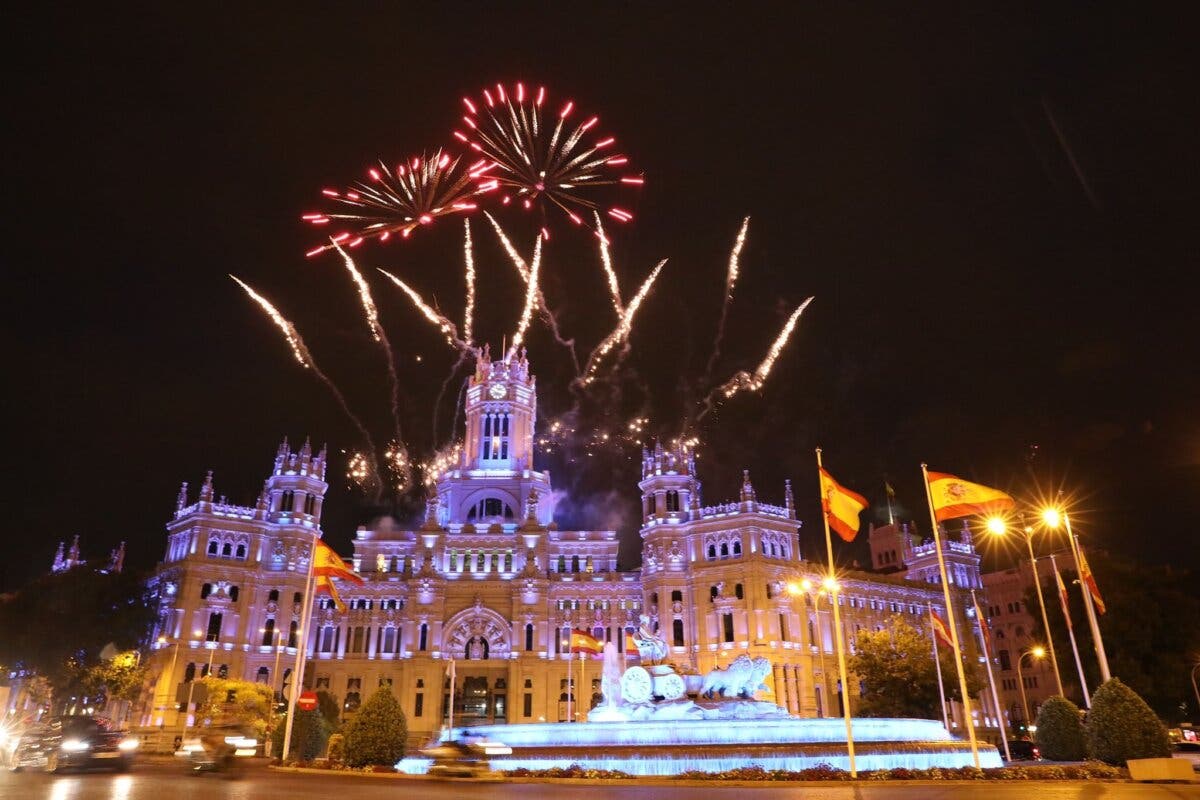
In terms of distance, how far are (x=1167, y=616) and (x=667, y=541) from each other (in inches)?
1721

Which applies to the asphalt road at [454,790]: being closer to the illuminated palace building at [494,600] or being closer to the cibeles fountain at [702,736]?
the cibeles fountain at [702,736]

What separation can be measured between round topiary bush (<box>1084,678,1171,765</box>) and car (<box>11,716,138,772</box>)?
34.6 metres

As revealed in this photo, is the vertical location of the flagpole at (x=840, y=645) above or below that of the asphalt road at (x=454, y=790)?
above

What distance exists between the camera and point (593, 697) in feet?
268

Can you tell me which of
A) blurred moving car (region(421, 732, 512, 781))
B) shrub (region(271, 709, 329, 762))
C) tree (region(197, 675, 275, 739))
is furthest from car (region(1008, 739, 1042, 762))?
tree (region(197, 675, 275, 739))

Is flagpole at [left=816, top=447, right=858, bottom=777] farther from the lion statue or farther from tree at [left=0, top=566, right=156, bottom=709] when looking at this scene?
tree at [left=0, top=566, right=156, bottom=709]

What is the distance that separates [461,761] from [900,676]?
152 feet

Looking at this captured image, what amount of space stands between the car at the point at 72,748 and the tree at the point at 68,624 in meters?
49.3

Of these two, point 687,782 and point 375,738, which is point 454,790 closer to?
point 687,782

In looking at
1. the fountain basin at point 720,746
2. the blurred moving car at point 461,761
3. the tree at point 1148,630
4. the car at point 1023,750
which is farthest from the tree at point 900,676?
the blurred moving car at point 461,761

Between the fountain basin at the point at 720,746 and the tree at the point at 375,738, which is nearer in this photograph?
the fountain basin at the point at 720,746

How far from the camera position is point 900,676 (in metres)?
63.2

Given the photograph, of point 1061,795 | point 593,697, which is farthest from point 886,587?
point 1061,795

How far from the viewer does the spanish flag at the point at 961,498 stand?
28250 millimetres
